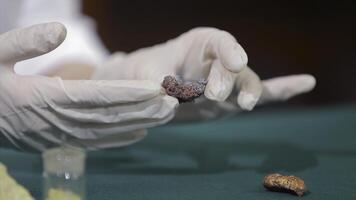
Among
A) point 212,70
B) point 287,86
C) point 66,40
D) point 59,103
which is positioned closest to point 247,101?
point 212,70

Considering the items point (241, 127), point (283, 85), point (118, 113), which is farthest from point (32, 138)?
point (241, 127)

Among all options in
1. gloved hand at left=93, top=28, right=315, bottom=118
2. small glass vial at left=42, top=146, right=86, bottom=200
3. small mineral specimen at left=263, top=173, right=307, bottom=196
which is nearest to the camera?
small glass vial at left=42, top=146, right=86, bottom=200

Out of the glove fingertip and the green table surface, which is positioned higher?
the glove fingertip

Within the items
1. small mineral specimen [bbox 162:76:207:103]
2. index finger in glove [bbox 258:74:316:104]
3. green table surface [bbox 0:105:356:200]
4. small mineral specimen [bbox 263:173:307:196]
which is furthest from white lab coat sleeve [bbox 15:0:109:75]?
small mineral specimen [bbox 263:173:307:196]

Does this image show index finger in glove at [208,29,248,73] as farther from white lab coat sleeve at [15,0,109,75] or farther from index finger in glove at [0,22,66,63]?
white lab coat sleeve at [15,0,109,75]

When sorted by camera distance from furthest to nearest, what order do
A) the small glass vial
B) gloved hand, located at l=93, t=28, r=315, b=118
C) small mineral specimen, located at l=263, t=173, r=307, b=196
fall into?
gloved hand, located at l=93, t=28, r=315, b=118, small mineral specimen, located at l=263, t=173, r=307, b=196, the small glass vial

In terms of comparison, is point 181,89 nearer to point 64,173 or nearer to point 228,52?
point 228,52

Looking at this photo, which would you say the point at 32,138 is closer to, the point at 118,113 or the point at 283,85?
the point at 118,113
